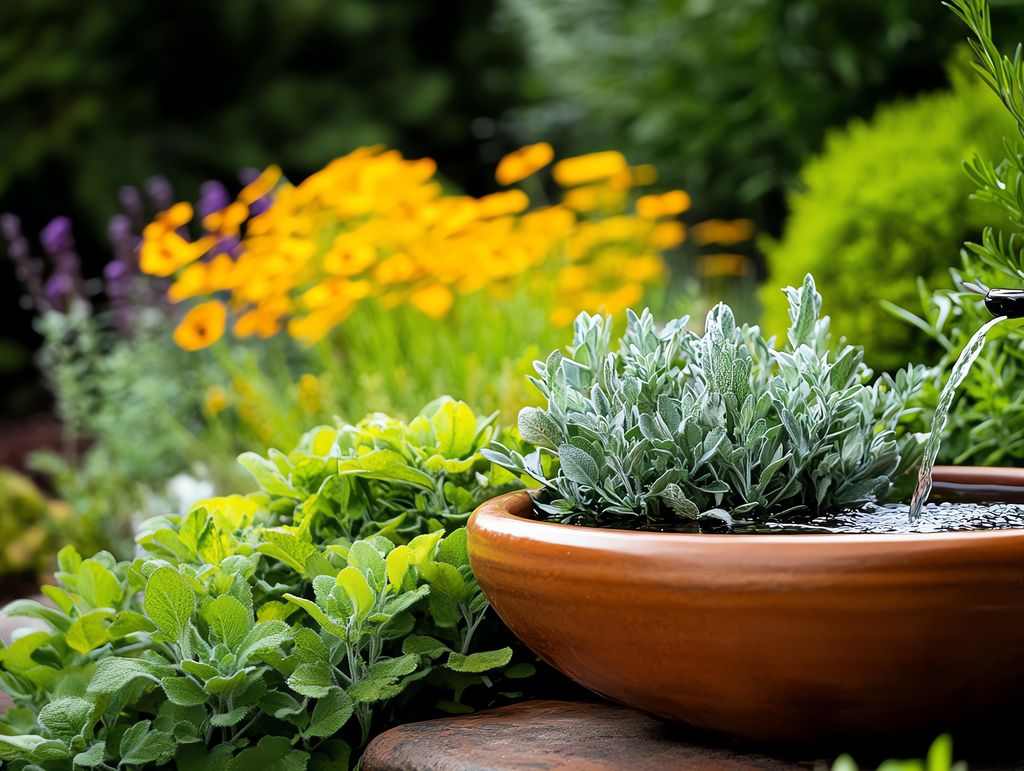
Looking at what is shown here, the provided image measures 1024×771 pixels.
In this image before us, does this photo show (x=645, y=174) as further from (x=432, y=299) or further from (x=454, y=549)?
(x=454, y=549)

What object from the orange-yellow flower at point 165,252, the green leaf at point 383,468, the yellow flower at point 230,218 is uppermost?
the yellow flower at point 230,218

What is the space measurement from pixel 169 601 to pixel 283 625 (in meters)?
0.14

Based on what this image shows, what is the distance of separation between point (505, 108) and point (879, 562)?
8363 millimetres

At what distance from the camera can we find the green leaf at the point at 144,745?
135 cm

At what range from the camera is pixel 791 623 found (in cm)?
106

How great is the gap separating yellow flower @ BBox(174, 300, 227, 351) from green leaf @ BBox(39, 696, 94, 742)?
2.09 m

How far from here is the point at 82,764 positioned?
1352 mm

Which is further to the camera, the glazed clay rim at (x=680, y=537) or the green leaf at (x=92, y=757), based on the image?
the green leaf at (x=92, y=757)

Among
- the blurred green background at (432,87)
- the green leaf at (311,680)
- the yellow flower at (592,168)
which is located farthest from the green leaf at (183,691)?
the blurred green background at (432,87)

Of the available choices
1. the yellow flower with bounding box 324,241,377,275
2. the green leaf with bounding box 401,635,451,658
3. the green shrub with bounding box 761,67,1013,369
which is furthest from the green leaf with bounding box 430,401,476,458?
the yellow flower with bounding box 324,241,377,275

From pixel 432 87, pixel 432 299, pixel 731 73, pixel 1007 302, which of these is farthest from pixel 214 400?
pixel 432 87

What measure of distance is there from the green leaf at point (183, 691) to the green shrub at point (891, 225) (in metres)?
1.96

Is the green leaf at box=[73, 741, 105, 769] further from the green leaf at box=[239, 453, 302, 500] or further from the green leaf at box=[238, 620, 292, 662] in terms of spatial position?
the green leaf at box=[239, 453, 302, 500]

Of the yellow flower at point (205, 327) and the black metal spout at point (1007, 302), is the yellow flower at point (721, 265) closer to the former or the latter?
the yellow flower at point (205, 327)
